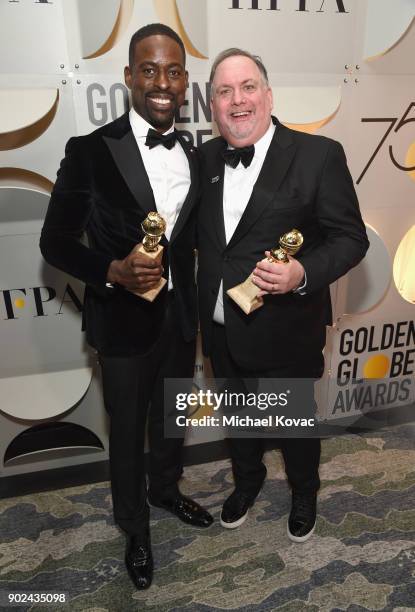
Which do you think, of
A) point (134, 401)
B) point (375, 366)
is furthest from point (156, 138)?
point (375, 366)

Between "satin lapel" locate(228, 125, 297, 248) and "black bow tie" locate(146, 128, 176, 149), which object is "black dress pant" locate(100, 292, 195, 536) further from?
"black bow tie" locate(146, 128, 176, 149)

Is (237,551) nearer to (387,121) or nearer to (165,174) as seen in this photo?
(165,174)

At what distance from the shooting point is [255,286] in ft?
5.49

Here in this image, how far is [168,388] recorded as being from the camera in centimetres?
215

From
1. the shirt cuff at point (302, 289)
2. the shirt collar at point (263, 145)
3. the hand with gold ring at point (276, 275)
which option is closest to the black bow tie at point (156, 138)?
the shirt collar at point (263, 145)

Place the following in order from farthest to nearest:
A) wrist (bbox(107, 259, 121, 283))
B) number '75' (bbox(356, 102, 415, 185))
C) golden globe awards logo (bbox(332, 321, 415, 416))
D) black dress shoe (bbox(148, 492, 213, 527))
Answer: golden globe awards logo (bbox(332, 321, 415, 416)) → number '75' (bbox(356, 102, 415, 185)) → black dress shoe (bbox(148, 492, 213, 527)) → wrist (bbox(107, 259, 121, 283))

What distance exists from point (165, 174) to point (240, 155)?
28cm

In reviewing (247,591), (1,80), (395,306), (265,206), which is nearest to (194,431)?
(247,591)

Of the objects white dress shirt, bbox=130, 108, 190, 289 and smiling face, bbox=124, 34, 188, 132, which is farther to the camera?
white dress shirt, bbox=130, 108, 190, 289

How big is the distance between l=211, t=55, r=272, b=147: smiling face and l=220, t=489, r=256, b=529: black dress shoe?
159 cm

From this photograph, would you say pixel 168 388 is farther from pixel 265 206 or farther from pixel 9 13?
pixel 9 13

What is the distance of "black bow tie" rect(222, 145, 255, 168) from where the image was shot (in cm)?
177

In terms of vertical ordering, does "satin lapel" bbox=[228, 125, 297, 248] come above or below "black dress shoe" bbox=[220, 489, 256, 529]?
above

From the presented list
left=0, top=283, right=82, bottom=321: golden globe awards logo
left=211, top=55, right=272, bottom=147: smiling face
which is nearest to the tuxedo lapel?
left=211, top=55, right=272, bottom=147: smiling face
